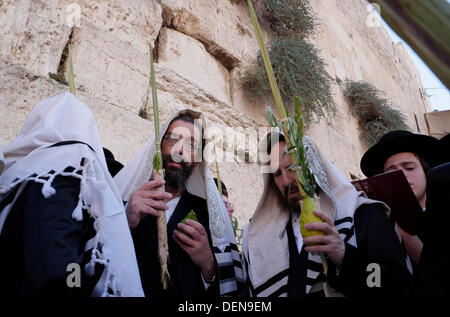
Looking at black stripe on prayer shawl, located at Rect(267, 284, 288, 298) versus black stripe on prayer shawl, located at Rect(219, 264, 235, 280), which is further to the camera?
black stripe on prayer shawl, located at Rect(219, 264, 235, 280)

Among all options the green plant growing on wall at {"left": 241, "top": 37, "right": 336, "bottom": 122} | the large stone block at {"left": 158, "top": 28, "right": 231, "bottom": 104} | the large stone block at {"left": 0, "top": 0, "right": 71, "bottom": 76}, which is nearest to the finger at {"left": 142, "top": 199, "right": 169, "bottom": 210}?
the large stone block at {"left": 0, "top": 0, "right": 71, "bottom": 76}

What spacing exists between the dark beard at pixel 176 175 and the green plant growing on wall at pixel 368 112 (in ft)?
15.6

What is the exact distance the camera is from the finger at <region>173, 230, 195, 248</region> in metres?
1.49

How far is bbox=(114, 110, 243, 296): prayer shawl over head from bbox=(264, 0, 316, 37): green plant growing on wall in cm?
347

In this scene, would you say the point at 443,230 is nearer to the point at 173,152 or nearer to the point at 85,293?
the point at 85,293

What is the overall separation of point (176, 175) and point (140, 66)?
49.2 inches

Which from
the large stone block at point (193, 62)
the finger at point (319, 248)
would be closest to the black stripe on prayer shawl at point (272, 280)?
the finger at point (319, 248)

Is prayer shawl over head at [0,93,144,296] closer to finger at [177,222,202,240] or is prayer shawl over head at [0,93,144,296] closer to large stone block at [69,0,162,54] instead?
finger at [177,222,202,240]

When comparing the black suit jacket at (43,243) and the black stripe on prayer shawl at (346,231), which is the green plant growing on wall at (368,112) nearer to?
the black stripe on prayer shawl at (346,231)

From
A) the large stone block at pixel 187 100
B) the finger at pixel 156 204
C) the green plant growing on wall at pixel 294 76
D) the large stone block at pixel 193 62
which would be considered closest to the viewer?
the finger at pixel 156 204

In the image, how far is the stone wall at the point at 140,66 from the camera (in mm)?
2025

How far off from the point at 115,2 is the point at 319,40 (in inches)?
154

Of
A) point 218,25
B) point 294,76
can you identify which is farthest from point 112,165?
point 294,76
